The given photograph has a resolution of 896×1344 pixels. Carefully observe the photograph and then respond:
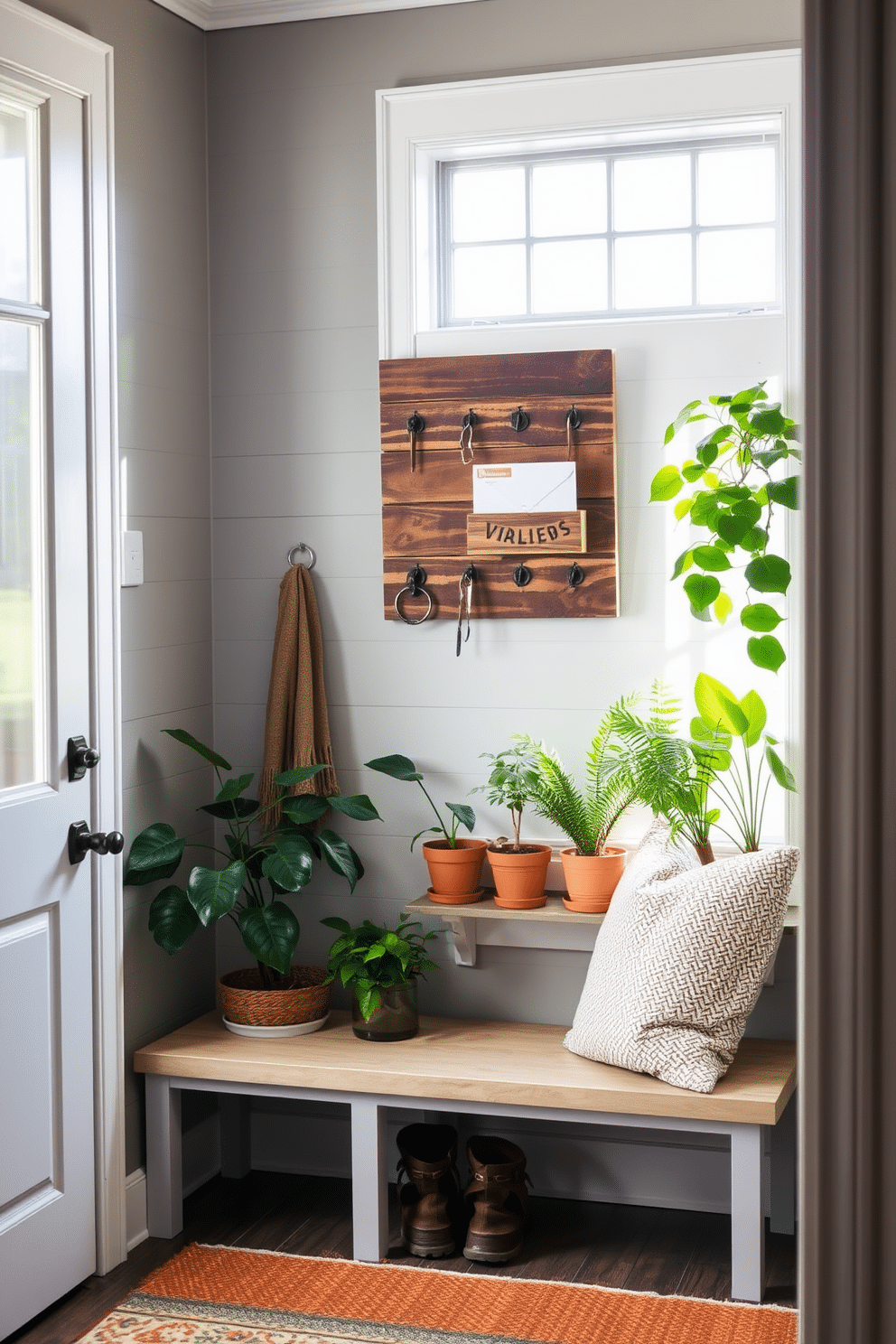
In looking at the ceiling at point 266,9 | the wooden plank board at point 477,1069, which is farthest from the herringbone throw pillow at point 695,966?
the ceiling at point 266,9

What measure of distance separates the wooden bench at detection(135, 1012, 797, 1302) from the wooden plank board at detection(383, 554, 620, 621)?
94 cm

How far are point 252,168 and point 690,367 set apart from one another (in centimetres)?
116

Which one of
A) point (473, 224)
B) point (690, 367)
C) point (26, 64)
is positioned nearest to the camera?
point (26, 64)

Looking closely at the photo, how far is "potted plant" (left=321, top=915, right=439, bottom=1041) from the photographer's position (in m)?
2.81

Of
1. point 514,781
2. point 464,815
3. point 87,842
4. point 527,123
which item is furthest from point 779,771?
point 527,123

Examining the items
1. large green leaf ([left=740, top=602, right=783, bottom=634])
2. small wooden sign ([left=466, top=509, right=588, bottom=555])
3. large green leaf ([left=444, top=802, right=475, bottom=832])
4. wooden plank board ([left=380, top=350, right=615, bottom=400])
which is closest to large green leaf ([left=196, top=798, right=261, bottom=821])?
large green leaf ([left=444, top=802, right=475, bottom=832])

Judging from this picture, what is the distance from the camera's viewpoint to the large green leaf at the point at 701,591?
2.65 metres

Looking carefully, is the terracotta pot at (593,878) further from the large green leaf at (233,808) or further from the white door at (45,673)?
the white door at (45,673)

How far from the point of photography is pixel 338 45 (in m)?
3.02

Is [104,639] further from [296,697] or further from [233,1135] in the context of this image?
[233,1135]

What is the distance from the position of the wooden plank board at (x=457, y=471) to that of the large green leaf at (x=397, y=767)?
591 mm

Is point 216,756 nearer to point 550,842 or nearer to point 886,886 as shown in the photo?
point 550,842

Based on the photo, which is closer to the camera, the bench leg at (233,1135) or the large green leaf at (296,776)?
the large green leaf at (296,776)

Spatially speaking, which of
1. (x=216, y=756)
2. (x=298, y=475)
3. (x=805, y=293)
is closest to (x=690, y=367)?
(x=298, y=475)
